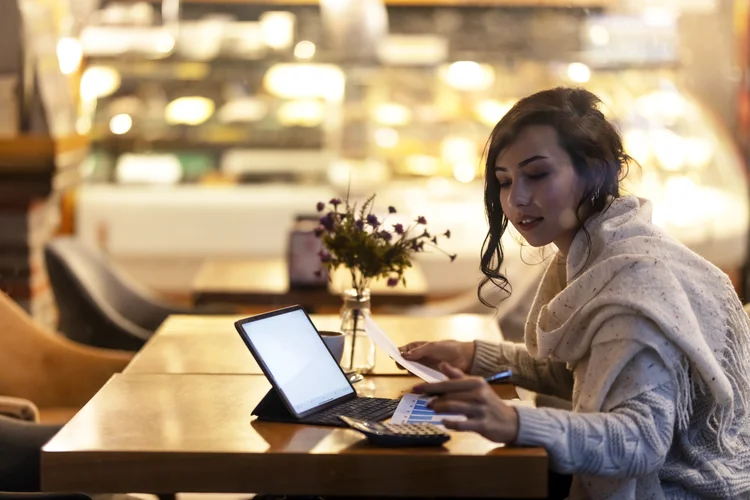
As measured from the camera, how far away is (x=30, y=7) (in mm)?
5066

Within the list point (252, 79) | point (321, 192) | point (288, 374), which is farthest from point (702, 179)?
point (288, 374)

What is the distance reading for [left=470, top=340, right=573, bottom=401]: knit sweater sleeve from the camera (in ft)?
8.11

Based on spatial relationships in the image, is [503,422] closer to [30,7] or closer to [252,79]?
[30,7]

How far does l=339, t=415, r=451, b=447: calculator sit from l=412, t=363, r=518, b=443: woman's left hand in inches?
4.2

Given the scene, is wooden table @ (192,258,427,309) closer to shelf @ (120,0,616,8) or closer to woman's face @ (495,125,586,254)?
woman's face @ (495,125,586,254)

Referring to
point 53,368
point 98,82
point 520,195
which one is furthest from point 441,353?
point 98,82

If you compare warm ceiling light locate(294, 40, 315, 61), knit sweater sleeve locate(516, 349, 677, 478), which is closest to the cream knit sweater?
knit sweater sleeve locate(516, 349, 677, 478)

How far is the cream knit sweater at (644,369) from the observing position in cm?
181

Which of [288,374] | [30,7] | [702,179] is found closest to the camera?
[288,374]

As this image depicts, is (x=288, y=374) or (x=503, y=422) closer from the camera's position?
(x=503, y=422)

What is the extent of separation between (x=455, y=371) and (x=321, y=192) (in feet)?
16.0

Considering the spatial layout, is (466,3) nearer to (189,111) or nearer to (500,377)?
(189,111)

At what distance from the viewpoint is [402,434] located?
1832 millimetres

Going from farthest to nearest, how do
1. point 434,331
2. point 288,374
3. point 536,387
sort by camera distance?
point 434,331, point 536,387, point 288,374
